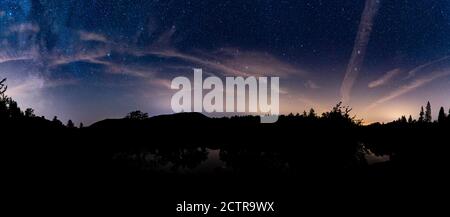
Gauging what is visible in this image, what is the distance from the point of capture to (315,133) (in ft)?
157

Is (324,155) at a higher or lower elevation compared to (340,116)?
lower

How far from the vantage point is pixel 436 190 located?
11.7 meters
